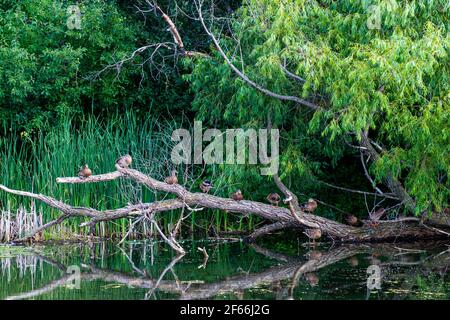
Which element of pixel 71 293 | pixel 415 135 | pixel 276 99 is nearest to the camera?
pixel 71 293

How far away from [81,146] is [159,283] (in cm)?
405

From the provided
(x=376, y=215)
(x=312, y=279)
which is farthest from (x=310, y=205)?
(x=312, y=279)

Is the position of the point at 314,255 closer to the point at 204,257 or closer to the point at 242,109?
the point at 204,257

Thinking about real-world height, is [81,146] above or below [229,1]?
below

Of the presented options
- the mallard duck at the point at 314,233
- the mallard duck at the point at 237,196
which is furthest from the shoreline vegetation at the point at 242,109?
the mallard duck at the point at 237,196

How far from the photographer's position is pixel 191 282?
7941 millimetres

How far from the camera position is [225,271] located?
866 centimetres

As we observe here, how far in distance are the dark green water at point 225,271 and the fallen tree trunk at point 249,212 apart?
0.28 m

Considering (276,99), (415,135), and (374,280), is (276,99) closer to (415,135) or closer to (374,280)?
(415,135)

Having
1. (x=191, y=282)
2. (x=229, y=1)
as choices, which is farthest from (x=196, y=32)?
(x=191, y=282)
